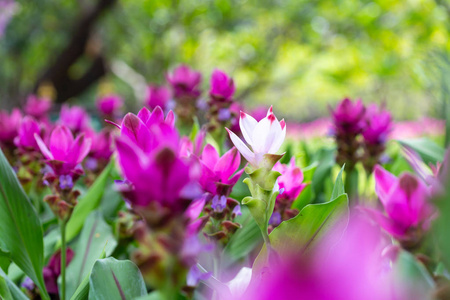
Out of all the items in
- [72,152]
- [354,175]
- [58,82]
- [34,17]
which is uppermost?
[72,152]

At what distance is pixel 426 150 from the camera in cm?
118

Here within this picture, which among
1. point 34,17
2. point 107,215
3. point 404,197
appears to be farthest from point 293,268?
point 34,17

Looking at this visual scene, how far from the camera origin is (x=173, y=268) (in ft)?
1.26

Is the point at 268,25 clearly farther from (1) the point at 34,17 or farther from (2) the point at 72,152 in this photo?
(2) the point at 72,152

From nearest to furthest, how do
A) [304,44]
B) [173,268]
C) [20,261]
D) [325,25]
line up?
[173,268], [20,261], [325,25], [304,44]

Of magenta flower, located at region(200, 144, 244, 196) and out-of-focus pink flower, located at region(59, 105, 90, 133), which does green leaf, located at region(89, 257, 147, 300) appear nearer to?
magenta flower, located at region(200, 144, 244, 196)

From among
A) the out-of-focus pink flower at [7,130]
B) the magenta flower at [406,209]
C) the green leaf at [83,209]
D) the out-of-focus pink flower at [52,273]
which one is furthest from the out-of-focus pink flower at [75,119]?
the magenta flower at [406,209]

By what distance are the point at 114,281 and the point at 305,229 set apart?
0.30 metres

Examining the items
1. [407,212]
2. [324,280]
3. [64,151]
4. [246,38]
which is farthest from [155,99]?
[246,38]

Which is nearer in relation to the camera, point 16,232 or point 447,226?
point 447,226

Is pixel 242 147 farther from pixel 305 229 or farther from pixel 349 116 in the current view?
pixel 349 116

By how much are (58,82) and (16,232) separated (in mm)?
9729

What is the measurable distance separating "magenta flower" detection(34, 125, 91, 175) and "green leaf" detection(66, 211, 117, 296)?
7.6 inches

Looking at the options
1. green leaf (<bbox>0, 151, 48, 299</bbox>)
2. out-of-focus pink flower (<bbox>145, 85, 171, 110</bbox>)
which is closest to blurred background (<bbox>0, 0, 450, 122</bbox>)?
out-of-focus pink flower (<bbox>145, 85, 171, 110</bbox>)
